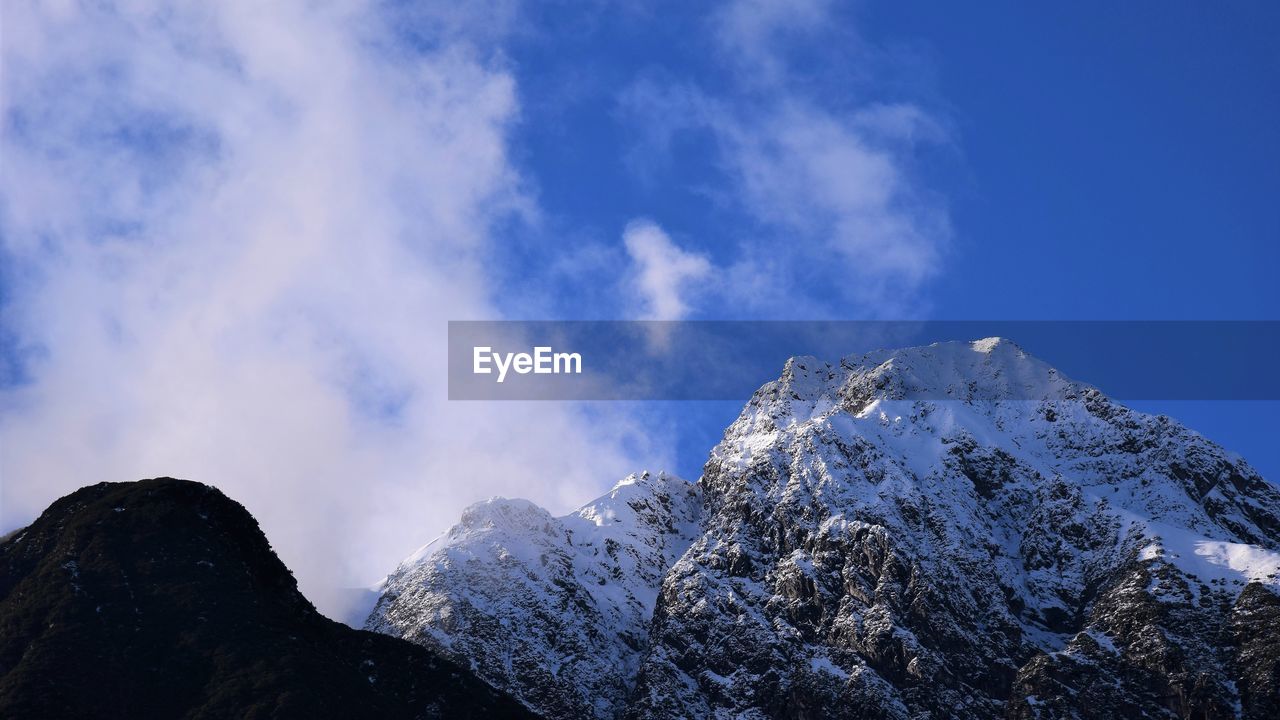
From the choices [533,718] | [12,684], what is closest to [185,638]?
[12,684]

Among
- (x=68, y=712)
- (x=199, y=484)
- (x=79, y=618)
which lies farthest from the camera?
(x=199, y=484)

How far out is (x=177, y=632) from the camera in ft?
529

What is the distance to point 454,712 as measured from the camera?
172250 mm

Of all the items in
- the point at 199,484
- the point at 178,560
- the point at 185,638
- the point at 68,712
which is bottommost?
the point at 68,712

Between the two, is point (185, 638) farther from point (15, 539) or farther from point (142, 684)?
point (15, 539)

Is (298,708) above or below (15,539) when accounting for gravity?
below

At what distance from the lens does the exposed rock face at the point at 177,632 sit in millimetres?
152250

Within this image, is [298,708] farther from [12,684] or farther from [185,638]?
[12,684]

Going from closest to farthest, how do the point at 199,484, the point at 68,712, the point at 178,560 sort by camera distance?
1. the point at 68,712
2. the point at 178,560
3. the point at 199,484

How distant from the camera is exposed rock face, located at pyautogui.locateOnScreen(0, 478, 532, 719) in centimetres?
15225

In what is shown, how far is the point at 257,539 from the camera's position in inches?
7215

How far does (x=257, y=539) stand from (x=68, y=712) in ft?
135

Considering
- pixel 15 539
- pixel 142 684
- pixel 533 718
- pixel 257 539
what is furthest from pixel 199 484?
pixel 533 718

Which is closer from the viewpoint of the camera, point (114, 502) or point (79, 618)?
point (79, 618)
